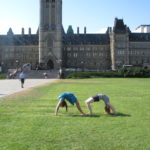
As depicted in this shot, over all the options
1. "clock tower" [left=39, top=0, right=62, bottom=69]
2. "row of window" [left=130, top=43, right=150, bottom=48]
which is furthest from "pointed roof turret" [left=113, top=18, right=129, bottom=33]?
"clock tower" [left=39, top=0, right=62, bottom=69]

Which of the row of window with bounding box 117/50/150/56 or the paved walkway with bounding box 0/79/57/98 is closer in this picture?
the paved walkway with bounding box 0/79/57/98

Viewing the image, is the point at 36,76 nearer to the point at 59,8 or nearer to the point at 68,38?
the point at 59,8

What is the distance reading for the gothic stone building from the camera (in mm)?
123000

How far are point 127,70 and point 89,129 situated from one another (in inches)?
2896

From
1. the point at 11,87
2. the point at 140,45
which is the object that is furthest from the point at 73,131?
the point at 140,45

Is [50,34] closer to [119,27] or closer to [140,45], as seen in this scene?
[119,27]

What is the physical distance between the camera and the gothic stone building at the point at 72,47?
12300 cm

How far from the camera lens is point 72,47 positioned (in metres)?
138

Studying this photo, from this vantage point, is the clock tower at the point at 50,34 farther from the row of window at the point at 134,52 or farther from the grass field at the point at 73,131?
the grass field at the point at 73,131

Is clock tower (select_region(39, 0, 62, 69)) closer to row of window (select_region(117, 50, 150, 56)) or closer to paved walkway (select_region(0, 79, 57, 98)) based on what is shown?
row of window (select_region(117, 50, 150, 56))

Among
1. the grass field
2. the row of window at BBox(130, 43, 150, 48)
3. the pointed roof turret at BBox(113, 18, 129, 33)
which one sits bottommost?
the grass field

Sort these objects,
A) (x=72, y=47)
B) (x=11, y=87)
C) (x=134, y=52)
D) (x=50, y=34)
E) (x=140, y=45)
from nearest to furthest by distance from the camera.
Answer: (x=11, y=87) → (x=50, y=34) → (x=134, y=52) → (x=140, y=45) → (x=72, y=47)

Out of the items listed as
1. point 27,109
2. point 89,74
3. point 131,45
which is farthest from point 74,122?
point 131,45

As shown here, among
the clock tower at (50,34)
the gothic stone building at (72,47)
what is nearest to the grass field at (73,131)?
the clock tower at (50,34)
